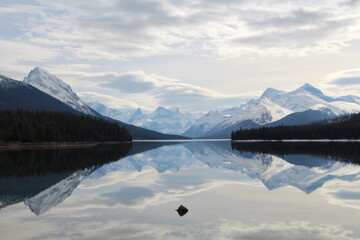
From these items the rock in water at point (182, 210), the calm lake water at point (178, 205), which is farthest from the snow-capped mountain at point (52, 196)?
the rock in water at point (182, 210)

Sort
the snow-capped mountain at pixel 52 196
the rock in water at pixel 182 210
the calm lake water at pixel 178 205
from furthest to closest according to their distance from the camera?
the snow-capped mountain at pixel 52 196 → the rock in water at pixel 182 210 → the calm lake water at pixel 178 205

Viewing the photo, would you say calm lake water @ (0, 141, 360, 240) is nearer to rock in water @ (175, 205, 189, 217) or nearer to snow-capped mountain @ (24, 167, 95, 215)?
snow-capped mountain @ (24, 167, 95, 215)

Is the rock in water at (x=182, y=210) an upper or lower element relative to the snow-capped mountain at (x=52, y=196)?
upper

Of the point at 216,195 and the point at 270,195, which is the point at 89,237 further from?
the point at 270,195

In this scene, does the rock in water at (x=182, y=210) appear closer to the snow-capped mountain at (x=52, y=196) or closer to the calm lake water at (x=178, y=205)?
the calm lake water at (x=178, y=205)

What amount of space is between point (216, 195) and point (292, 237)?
17.2 m

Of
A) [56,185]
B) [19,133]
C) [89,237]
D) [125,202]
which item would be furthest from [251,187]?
[19,133]

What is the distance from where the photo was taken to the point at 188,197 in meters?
39.6

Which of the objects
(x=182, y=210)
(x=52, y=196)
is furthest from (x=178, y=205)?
(x=52, y=196)

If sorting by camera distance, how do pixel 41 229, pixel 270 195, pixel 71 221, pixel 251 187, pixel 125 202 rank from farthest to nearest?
1. pixel 251 187
2. pixel 270 195
3. pixel 125 202
4. pixel 71 221
5. pixel 41 229

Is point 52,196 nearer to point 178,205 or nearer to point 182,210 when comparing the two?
point 178,205

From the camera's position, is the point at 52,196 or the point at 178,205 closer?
the point at 178,205

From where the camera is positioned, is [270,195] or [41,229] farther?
[270,195]

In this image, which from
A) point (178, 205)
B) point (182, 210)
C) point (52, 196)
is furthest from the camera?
point (52, 196)
